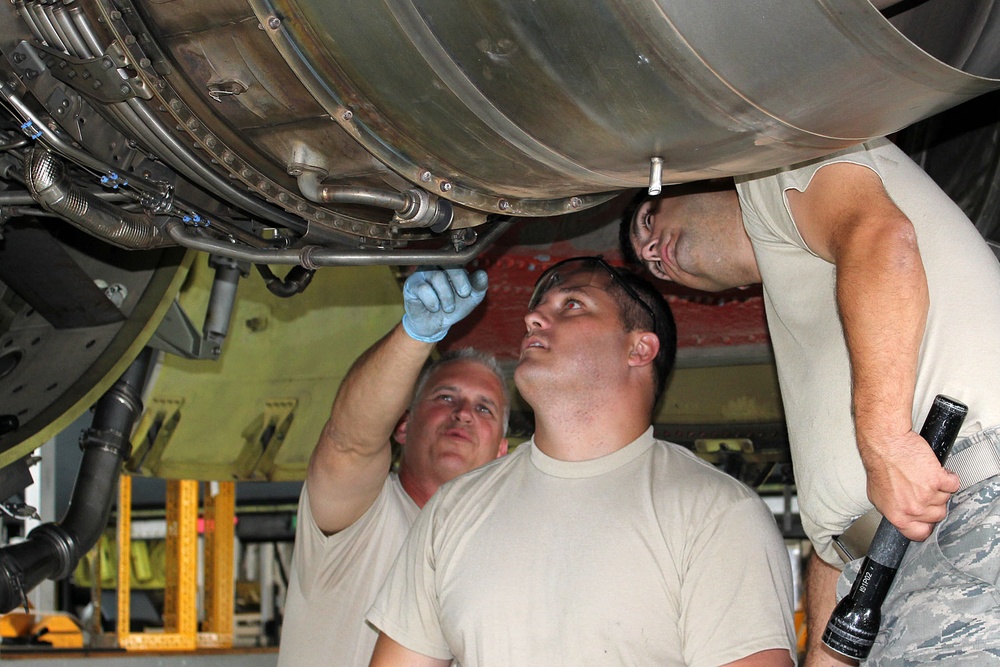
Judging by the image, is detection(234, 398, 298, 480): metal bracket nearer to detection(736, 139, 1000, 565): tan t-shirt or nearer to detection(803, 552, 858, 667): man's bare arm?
detection(803, 552, 858, 667): man's bare arm

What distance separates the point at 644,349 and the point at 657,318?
0.35 feet

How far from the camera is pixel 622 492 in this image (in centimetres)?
218

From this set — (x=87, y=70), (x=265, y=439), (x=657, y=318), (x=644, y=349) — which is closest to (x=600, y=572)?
(x=644, y=349)

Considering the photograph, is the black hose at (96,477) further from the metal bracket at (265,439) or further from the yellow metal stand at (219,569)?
the yellow metal stand at (219,569)

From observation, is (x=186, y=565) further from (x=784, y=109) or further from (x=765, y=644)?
(x=784, y=109)

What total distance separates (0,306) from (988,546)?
2.28 m

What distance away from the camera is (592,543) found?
81.9 inches

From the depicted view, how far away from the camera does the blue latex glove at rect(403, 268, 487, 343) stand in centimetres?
229

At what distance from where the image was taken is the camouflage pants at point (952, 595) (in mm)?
1460

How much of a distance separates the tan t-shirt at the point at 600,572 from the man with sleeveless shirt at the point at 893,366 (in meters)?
0.18

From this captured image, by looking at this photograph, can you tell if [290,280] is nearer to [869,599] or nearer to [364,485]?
[364,485]

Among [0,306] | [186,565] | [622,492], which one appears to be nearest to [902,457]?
[622,492]

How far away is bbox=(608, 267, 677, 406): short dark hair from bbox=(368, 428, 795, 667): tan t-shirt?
248 millimetres

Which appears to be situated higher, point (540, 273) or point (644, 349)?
point (540, 273)
